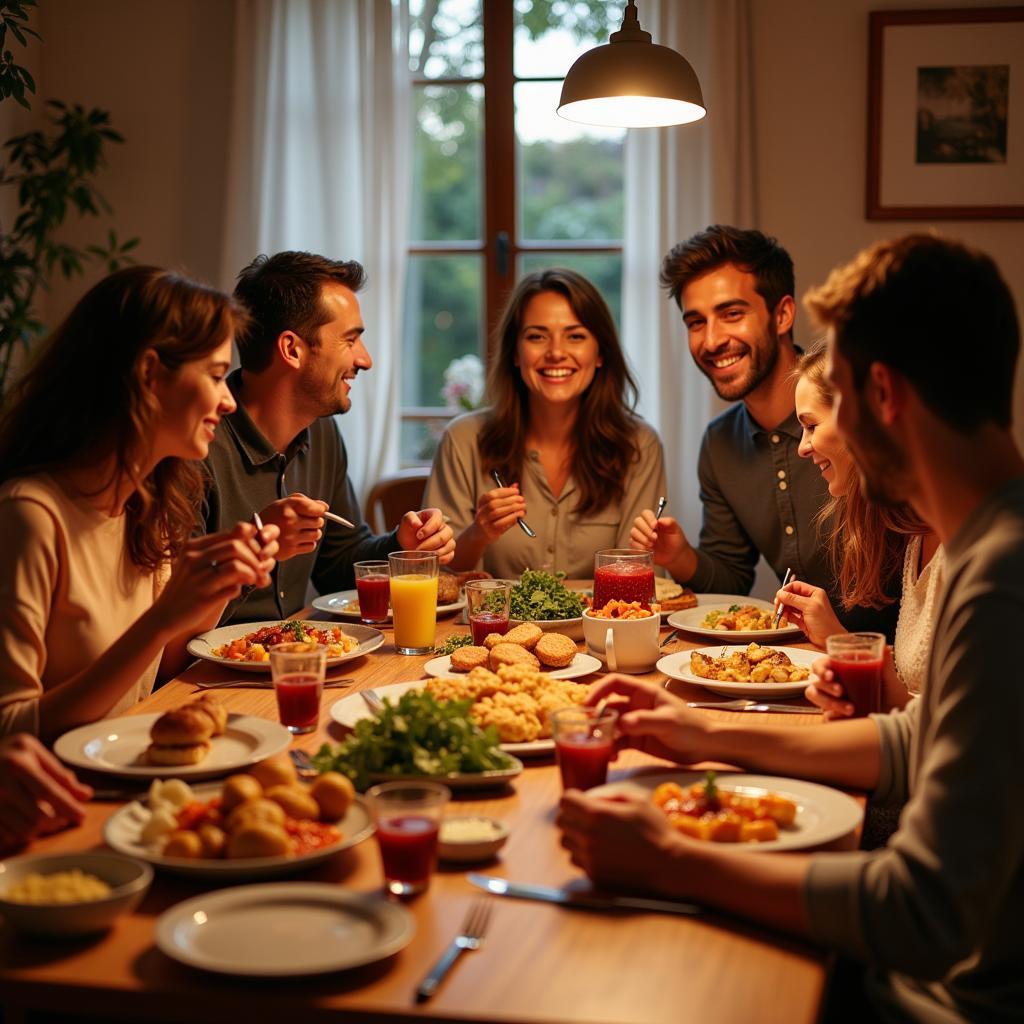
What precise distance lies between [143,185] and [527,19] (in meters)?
1.66

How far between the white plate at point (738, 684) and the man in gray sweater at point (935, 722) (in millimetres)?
608

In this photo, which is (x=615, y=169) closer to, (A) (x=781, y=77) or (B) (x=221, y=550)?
(A) (x=781, y=77)

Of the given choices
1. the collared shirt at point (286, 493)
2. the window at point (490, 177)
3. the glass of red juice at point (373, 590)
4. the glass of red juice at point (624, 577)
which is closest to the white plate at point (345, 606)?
the glass of red juice at point (373, 590)

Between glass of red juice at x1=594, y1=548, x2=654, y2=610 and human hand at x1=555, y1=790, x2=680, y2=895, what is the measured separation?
1.13m

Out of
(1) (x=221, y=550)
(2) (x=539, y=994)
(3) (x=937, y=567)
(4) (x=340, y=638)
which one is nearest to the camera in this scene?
(2) (x=539, y=994)

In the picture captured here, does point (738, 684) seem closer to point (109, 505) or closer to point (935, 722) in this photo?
point (935, 722)

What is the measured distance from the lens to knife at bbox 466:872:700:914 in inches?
52.6

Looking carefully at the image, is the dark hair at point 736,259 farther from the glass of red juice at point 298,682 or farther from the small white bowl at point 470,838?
the small white bowl at point 470,838

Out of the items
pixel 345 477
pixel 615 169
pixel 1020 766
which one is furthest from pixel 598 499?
pixel 1020 766

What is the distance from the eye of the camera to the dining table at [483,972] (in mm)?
1145

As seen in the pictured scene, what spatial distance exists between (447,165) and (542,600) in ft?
9.20

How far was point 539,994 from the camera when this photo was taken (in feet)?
3.81

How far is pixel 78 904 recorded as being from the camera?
121cm

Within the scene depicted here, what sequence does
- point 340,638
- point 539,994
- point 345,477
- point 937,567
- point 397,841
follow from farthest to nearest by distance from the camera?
1. point 345,477
2. point 340,638
3. point 937,567
4. point 397,841
5. point 539,994
